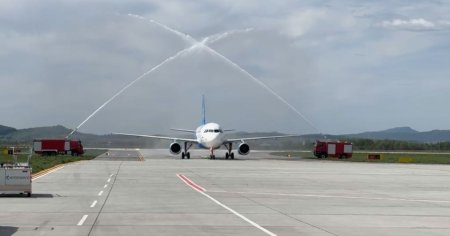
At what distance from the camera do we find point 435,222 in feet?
69.5

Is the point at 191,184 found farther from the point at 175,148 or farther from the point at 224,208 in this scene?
the point at 175,148

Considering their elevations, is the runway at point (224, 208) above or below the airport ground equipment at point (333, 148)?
below

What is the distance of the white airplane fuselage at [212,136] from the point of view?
77.5 meters

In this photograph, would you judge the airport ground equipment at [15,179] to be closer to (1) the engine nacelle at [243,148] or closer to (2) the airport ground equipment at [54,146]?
(1) the engine nacelle at [243,148]

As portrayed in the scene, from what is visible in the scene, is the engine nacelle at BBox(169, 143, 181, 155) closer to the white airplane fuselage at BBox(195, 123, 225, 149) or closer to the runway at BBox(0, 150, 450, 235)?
the white airplane fuselage at BBox(195, 123, 225, 149)

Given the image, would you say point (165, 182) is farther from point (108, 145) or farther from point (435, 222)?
point (108, 145)

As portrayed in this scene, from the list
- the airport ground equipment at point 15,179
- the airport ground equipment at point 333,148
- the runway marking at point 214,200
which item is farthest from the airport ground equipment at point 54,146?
the airport ground equipment at point 15,179

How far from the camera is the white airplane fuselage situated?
77500 millimetres

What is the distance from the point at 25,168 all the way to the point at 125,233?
12.3m

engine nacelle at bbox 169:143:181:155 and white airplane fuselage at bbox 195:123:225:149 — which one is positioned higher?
white airplane fuselage at bbox 195:123:225:149

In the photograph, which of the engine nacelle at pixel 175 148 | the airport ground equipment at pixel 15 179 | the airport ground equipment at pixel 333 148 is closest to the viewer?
the airport ground equipment at pixel 15 179

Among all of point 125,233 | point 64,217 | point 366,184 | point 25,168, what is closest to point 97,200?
point 25,168

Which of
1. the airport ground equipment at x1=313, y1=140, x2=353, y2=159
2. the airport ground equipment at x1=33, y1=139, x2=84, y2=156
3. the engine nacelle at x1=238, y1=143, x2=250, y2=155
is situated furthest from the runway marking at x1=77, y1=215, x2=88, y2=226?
the airport ground equipment at x1=313, y1=140, x2=353, y2=159

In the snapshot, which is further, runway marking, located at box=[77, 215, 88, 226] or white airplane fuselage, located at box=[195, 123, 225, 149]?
white airplane fuselage, located at box=[195, 123, 225, 149]
